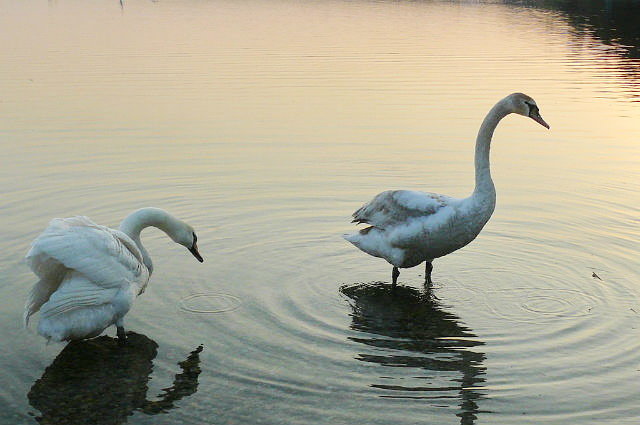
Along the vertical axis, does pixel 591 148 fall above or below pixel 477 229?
below

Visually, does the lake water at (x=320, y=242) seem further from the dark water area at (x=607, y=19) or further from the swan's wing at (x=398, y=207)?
the dark water area at (x=607, y=19)

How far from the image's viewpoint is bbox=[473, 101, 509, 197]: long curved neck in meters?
9.72

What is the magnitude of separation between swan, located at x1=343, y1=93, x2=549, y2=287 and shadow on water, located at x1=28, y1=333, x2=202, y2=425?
2.68m

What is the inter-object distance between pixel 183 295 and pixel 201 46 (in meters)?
25.4

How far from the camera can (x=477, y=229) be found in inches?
380

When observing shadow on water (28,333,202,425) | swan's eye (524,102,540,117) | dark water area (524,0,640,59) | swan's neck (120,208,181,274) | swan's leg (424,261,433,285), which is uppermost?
swan's eye (524,102,540,117)

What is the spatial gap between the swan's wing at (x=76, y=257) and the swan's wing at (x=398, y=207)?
3117 mm

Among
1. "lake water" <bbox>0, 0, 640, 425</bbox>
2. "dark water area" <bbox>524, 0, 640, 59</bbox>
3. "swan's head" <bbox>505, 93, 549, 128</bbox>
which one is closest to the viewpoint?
"lake water" <bbox>0, 0, 640, 425</bbox>

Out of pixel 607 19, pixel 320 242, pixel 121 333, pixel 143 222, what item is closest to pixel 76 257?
pixel 121 333

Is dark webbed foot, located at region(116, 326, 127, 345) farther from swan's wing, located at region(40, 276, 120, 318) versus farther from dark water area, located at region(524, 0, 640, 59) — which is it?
dark water area, located at region(524, 0, 640, 59)

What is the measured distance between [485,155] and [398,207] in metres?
1.08

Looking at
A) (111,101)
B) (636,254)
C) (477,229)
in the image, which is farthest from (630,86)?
(477,229)

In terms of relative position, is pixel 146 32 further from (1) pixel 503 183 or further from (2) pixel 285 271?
(2) pixel 285 271

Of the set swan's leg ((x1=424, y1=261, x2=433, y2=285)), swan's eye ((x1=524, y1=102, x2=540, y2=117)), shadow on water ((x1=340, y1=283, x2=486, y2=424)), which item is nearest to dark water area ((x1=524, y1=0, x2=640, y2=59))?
swan's eye ((x1=524, y1=102, x2=540, y2=117))
